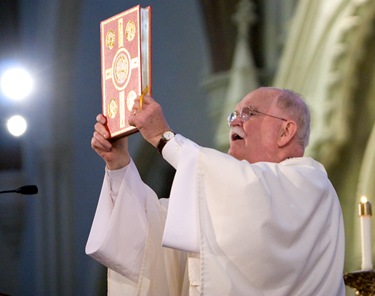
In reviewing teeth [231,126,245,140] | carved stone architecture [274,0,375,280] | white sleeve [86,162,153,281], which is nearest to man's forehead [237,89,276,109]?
teeth [231,126,245,140]

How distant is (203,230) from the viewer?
3.66 m

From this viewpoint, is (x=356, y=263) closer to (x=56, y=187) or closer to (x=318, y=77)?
(x=318, y=77)

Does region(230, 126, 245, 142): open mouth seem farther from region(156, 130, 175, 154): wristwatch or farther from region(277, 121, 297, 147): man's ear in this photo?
region(156, 130, 175, 154): wristwatch

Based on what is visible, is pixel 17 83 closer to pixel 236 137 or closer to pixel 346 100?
pixel 346 100

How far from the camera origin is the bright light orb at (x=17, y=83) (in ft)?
26.2

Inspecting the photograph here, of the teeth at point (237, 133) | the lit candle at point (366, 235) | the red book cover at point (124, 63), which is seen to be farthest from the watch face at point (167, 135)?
the lit candle at point (366, 235)

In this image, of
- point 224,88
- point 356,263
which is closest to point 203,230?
point 356,263

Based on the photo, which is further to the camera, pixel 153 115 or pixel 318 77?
pixel 318 77

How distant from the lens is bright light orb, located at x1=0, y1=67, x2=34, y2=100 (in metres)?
7.99

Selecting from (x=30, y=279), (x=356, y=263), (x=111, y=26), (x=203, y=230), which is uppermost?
(x=111, y=26)

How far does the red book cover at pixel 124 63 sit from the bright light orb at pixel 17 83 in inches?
153

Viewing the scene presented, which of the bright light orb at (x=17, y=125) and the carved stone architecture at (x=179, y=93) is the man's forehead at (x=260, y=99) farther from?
the bright light orb at (x=17, y=125)

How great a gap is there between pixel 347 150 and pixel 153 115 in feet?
5.91

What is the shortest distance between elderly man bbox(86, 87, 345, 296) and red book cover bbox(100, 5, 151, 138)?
0.10 meters
